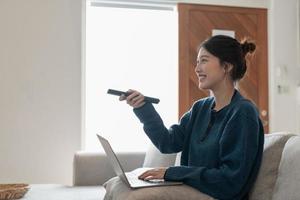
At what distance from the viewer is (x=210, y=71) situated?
1.64m

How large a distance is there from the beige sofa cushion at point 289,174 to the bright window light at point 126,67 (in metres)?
2.03

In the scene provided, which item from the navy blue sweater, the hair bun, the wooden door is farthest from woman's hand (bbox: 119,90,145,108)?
the wooden door

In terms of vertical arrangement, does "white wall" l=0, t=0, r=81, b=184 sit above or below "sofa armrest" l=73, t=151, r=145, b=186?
above

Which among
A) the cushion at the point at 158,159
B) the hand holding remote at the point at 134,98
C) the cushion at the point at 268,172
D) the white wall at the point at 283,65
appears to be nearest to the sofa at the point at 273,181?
the cushion at the point at 268,172

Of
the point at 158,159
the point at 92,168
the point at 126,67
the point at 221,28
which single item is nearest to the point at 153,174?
the point at 158,159

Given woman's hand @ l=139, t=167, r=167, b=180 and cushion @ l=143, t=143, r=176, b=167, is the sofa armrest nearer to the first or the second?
cushion @ l=143, t=143, r=176, b=167

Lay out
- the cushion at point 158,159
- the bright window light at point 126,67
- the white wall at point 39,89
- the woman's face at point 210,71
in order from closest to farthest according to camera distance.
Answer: the woman's face at point 210,71 < the cushion at point 158,159 < the white wall at point 39,89 < the bright window light at point 126,67

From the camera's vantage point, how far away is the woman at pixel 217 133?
140cm

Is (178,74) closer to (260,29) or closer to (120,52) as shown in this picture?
(120,52)

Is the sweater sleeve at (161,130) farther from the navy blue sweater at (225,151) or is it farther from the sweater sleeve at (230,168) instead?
the sweater sleeve at (230,168)

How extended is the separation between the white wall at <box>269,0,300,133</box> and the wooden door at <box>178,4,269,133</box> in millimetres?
65

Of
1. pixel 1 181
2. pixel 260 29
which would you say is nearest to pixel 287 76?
pixel 260 29

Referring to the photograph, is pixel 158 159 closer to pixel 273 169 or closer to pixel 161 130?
pixel 161 130

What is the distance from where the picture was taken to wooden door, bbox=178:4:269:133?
355 cm
